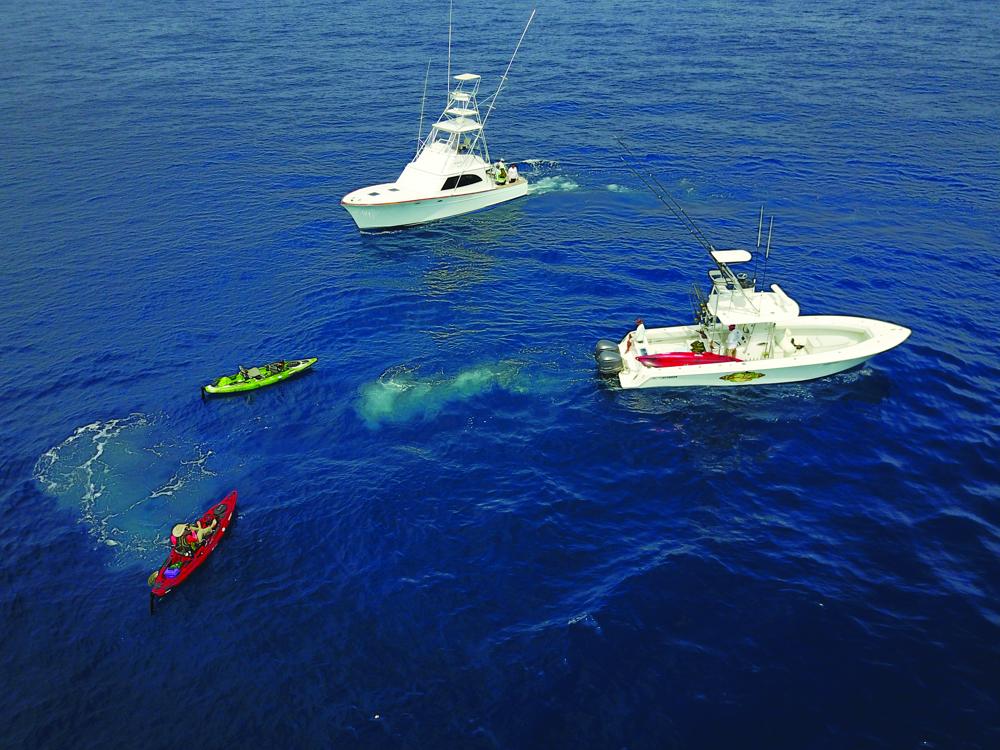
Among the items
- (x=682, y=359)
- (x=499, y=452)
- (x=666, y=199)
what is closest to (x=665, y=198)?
(x=666, y=199)

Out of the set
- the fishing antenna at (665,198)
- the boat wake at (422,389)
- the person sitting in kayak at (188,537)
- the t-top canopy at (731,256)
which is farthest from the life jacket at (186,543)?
the fishing antenna at (665,198)

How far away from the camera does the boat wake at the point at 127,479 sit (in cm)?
3419

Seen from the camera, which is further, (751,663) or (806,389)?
(806,389)

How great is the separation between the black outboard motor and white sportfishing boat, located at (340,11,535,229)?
1064 inches

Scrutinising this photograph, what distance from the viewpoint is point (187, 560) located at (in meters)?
31.2

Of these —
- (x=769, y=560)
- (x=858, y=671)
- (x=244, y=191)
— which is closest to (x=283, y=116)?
(x=244, y=191)

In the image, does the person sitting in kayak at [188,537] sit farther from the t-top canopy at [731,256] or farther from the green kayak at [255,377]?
the t-top canopy at [731,256]

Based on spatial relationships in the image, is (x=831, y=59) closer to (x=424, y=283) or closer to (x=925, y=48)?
(x=925, y=48)

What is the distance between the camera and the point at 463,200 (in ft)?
208

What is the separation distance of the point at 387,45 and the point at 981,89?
253ft

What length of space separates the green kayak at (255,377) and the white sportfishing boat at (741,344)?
59.5ft

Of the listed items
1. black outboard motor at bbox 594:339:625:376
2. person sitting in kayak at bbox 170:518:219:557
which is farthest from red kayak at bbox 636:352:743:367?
person sitting in kayak at bbox 170:518:219:557

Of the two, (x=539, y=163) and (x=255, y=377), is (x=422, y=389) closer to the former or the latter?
(x=255, y=377)

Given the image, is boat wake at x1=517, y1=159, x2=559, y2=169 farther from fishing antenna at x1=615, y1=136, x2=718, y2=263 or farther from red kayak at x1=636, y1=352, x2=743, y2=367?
red kayak at x1=636, y1=352, x2=743, y2=367
